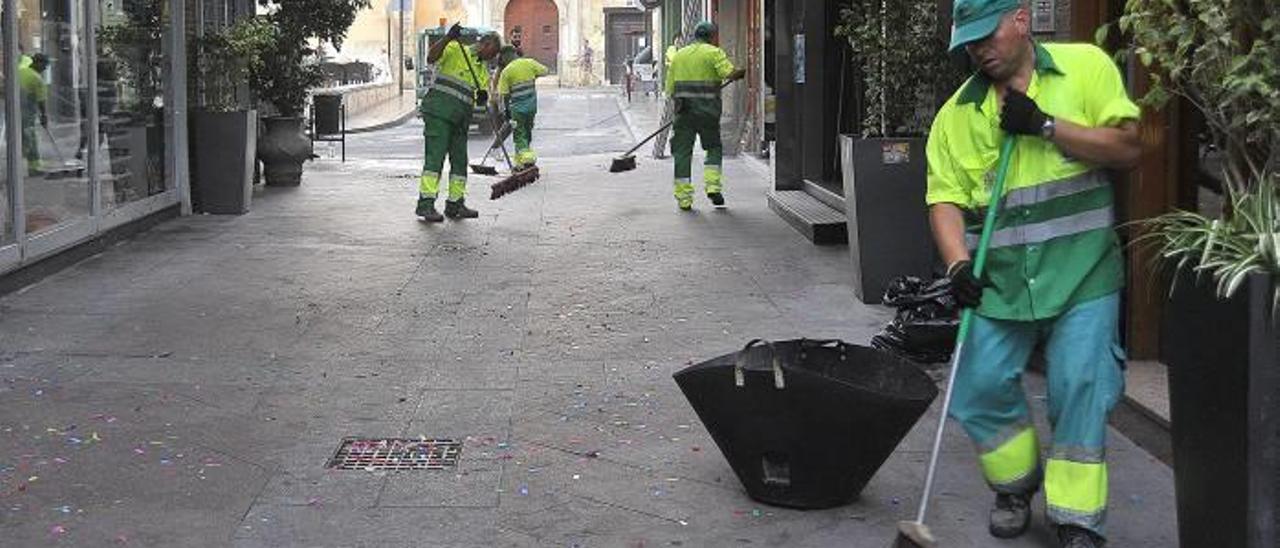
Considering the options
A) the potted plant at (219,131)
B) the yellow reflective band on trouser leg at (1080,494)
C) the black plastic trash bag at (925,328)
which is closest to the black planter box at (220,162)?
the potted plant at (219,131)

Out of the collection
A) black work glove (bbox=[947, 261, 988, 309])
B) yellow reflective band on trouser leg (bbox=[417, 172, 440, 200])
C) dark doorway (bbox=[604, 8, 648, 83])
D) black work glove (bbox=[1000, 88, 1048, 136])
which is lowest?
black work glove (bbox=[947, 261, 988, 309])

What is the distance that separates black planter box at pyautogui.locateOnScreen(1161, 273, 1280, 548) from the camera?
3.73 meters

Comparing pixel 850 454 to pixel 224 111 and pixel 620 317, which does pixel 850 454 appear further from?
pixel 224 111

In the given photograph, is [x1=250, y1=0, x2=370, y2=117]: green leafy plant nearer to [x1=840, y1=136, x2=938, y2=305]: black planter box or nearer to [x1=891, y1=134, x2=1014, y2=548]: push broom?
[x1=840, y1=136, x2=938, y2=305]: black planter box

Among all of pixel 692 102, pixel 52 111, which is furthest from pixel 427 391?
pixel 692 102

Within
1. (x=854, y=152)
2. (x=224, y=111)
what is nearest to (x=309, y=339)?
(x=854, y=152)

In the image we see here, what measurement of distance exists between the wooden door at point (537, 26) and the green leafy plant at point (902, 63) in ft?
185

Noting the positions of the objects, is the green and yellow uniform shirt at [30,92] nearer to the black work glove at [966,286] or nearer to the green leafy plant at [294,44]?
the green leafy plant at [294,44]

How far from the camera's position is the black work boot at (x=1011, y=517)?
4.89 m

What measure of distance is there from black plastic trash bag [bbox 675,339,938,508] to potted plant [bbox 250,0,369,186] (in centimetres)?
1217

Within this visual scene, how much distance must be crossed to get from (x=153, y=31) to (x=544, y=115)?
25.9 metres

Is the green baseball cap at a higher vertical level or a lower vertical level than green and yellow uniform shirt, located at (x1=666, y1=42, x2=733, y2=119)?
lower

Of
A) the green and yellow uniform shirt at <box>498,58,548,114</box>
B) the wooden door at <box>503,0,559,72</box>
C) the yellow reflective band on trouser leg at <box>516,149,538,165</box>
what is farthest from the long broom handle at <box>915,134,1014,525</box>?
the wooden door at <box>503,0,559,72</box>

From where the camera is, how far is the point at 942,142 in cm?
479
